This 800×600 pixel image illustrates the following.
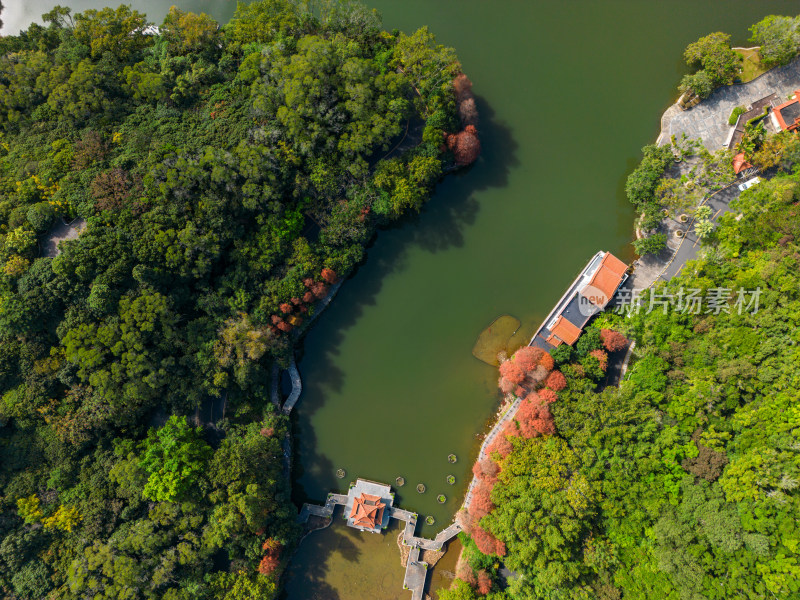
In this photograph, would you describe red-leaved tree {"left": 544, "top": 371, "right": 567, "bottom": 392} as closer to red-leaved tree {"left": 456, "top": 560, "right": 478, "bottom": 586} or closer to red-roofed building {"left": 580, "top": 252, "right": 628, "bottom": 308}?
red-roofed building {"left": 580, "top": 252, "right": 628, "bottom": 308}

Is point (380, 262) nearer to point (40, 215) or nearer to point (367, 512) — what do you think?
point (367, 512)

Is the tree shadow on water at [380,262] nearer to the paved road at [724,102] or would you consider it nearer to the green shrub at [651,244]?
the green shrub at [651,244]

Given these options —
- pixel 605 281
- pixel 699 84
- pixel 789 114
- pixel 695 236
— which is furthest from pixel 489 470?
pixel 789 114

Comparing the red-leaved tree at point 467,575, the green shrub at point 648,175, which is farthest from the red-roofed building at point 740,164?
the red-leaved tree at point 467,575

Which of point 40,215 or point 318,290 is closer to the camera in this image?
point 40,215

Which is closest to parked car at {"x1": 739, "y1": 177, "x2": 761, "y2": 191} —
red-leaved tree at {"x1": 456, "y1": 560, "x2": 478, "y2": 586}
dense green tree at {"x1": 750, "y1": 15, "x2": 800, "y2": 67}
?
dense green tree at {"x1": 750, "y1": 15, "x2": 800, "y2": 67}
